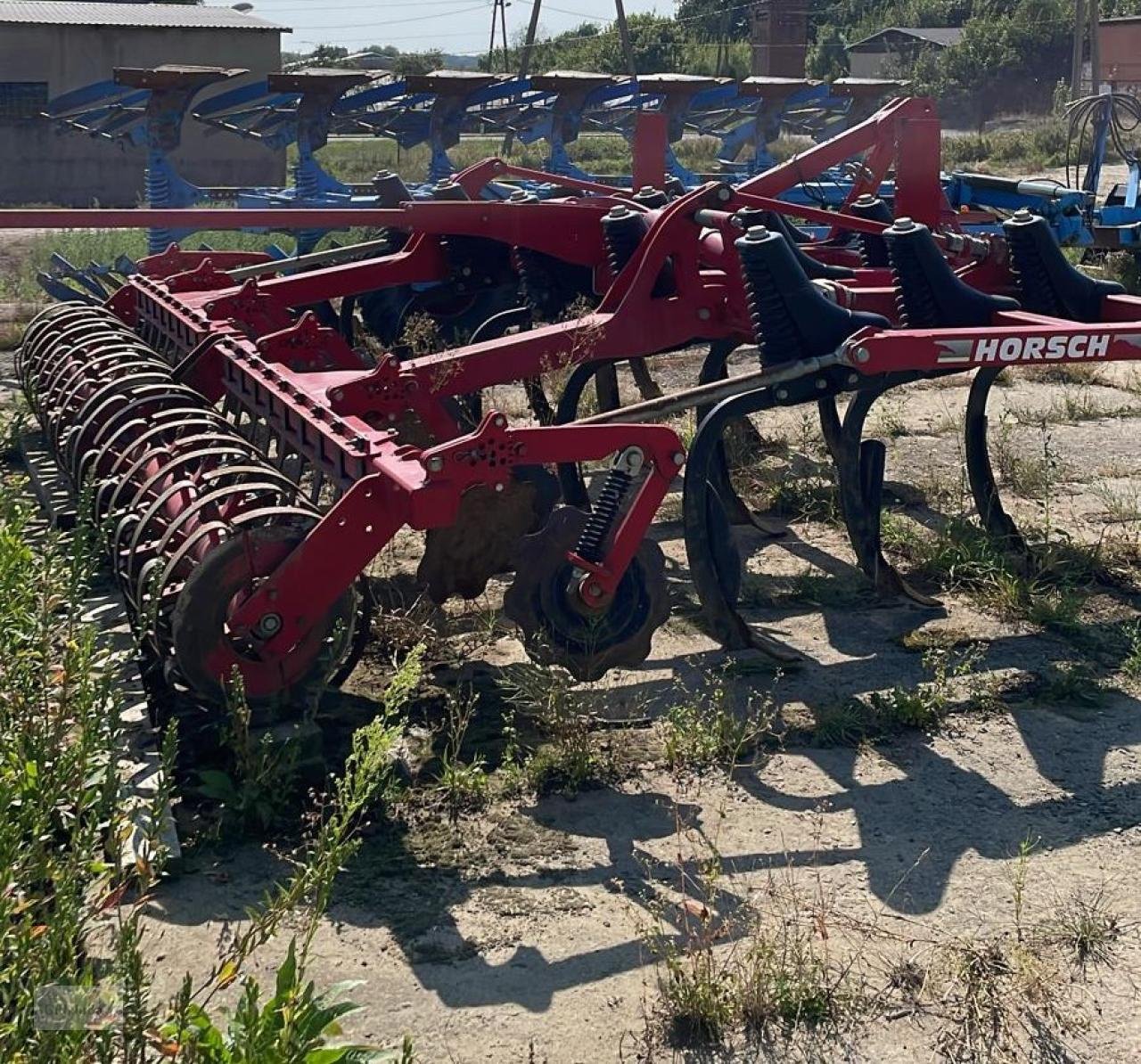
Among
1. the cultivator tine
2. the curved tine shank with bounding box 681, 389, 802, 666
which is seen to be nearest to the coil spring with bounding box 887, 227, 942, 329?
the curved tine shank with bounding box 681, 389, 802, 666

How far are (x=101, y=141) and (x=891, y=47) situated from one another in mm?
29239

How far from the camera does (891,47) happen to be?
4606cm

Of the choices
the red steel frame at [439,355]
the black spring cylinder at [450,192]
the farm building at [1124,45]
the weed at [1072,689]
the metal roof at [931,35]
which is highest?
the metal roof at [931,35]

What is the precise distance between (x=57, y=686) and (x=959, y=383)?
6.79 m

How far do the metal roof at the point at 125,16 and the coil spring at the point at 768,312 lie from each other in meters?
20.7

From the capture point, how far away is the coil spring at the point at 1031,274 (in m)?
5.54

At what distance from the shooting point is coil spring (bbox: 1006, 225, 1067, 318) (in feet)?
18.2

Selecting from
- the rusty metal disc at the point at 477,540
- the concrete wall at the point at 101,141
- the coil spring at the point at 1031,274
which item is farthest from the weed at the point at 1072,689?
the concrete wall at the point at 101,141

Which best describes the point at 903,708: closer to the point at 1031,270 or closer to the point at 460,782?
the point at 460,782

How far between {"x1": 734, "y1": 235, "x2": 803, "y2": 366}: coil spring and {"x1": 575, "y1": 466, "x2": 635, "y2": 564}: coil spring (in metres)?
0.87

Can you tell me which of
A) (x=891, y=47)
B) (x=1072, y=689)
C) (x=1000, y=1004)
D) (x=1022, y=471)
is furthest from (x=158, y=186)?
(x=891, y=47)

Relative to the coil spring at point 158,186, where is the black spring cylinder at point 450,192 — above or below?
above

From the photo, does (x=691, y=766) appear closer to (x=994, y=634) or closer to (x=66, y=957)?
(x=994, y=634)

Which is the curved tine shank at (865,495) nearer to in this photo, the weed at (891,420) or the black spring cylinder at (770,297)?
the black spring cylinder at (770,297)
